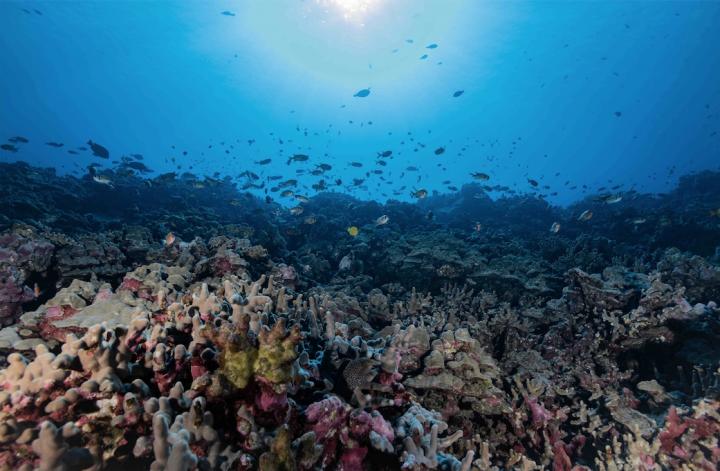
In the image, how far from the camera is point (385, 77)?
91.4 metres

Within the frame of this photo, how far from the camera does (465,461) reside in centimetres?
273

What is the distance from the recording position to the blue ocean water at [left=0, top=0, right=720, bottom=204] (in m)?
49.0

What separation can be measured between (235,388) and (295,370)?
0.47 meters

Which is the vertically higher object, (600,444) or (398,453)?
(398,453)

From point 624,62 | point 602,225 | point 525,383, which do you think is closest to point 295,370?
point 525,383

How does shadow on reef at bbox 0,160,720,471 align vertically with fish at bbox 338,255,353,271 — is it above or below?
below

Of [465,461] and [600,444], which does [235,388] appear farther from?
[600,444]

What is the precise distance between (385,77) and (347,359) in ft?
326

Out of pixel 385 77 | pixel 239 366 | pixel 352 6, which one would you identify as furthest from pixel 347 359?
pixel 385 77

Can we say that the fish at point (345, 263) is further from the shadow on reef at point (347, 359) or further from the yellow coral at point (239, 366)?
the yellow coral at point (239, 366)

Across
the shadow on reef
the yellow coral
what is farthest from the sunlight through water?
the yellow coral

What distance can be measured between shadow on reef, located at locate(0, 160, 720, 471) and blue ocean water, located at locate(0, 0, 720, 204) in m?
10.6

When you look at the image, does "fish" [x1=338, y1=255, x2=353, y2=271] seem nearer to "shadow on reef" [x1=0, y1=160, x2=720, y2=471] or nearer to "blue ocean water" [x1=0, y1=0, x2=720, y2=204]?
"shadow on reef" [x1=0, y1=160, x2=720, y2=471]

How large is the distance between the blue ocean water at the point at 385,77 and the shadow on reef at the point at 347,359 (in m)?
10.6
